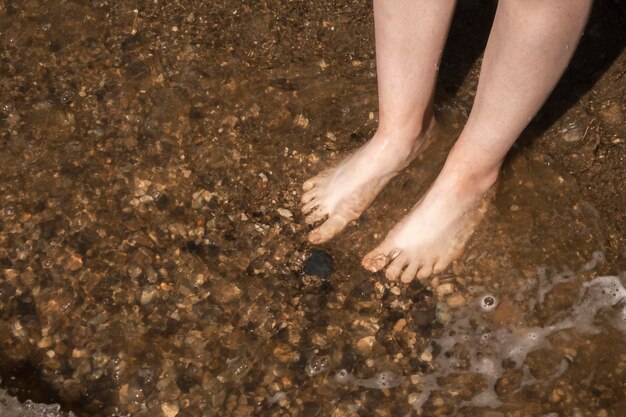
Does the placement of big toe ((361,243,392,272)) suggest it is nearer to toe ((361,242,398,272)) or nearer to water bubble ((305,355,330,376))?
toe ((361,242,398,272))

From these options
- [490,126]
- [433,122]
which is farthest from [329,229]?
[490,126]

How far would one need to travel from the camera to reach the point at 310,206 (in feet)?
7.95

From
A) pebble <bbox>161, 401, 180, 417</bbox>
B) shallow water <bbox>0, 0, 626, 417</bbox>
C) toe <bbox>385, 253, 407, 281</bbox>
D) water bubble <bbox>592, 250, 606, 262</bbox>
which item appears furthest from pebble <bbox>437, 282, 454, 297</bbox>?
pebble <bbox>161, 401, 180, 417</bbox>

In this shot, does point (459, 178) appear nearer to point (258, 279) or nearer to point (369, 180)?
point (369, 180)

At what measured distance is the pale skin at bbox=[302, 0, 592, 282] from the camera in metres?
1.78

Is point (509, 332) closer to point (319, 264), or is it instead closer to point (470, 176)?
point (470, 176)

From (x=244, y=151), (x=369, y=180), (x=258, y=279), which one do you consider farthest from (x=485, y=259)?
(x=244, y=151)

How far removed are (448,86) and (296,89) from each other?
1.80 feet

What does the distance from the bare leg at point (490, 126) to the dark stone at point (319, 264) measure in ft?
0.38

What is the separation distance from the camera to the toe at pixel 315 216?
2.41 metres

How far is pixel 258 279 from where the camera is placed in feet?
7.55

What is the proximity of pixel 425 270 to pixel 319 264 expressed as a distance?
33 centimetres

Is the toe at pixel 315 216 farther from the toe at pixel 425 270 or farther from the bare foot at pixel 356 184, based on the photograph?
the toe at pixel 425 270

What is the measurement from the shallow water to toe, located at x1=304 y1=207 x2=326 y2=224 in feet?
0.17
